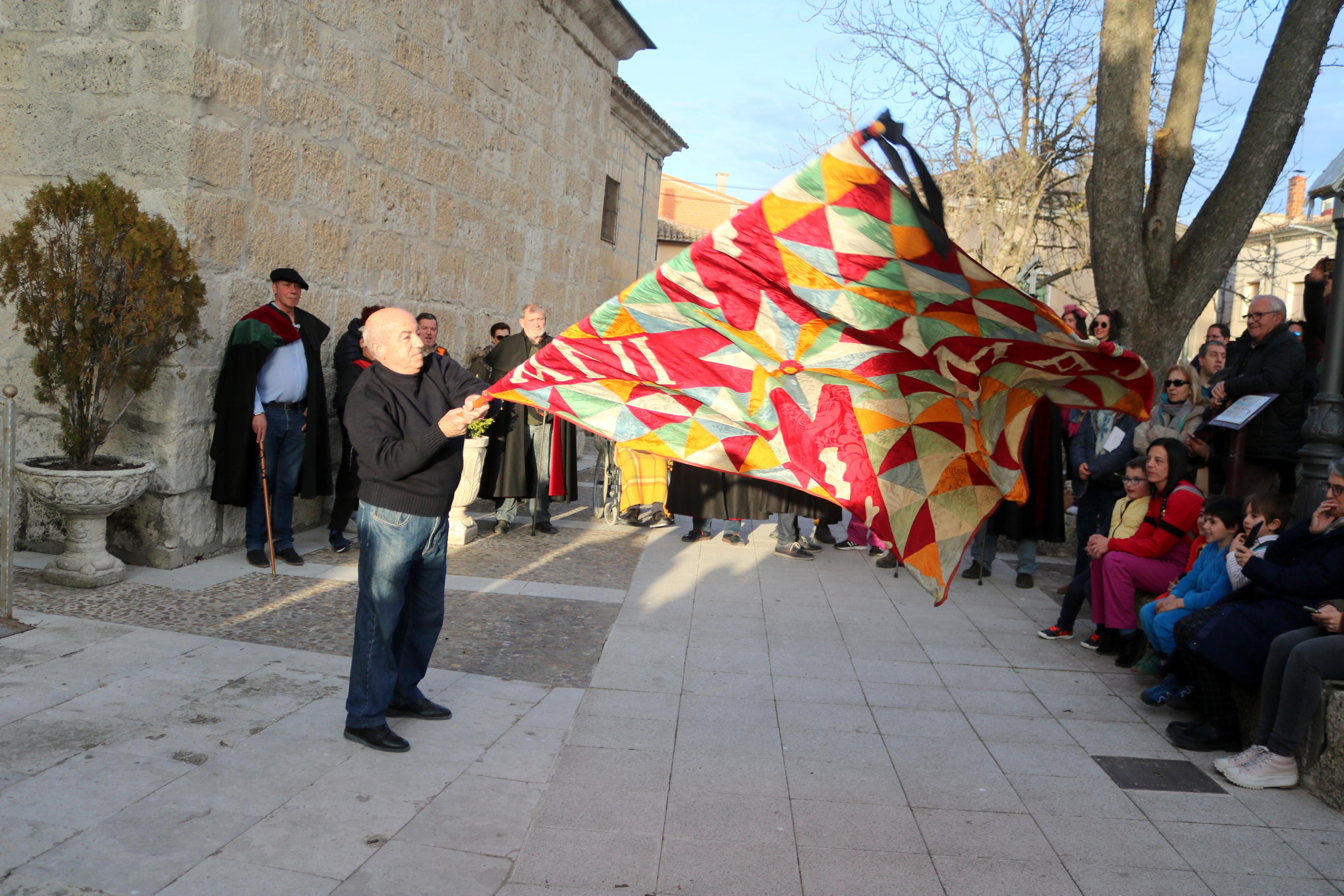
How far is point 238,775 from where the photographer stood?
3.84m

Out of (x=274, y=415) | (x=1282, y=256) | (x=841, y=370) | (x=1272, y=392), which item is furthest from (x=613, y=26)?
(x=1282, y=256)

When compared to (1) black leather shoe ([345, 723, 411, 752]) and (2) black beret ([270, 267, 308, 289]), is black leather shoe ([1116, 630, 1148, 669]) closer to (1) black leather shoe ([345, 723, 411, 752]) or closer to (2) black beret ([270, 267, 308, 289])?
(1) black leather shoe ([345, 723, 411, 752])

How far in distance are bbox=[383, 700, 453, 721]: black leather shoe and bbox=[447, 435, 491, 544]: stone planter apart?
13.3 ft

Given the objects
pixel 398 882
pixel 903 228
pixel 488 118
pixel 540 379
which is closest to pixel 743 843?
pixel 398 882

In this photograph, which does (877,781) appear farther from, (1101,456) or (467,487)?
(467,487)

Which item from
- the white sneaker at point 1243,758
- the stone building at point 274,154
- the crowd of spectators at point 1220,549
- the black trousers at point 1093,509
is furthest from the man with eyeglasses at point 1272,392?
the stone building at point 274,154

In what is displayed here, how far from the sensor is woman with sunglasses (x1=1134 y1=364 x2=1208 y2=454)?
7250 millimetres

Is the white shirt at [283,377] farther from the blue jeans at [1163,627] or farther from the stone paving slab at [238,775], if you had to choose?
the blue jeans at [1163,627]

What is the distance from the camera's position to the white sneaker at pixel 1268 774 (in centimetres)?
435

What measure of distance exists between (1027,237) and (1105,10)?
1669 cm

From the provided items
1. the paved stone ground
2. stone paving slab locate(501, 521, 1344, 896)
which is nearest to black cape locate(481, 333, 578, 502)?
stone paving slab locate(501, 521, 1344, 896)

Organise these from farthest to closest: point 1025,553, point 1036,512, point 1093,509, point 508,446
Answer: point 508,446 < point 1025,553 < point 1036,512 < point 1093,509

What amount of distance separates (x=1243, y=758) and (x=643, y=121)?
15.7 metres

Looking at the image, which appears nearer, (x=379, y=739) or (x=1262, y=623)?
(x=379, y=739)
